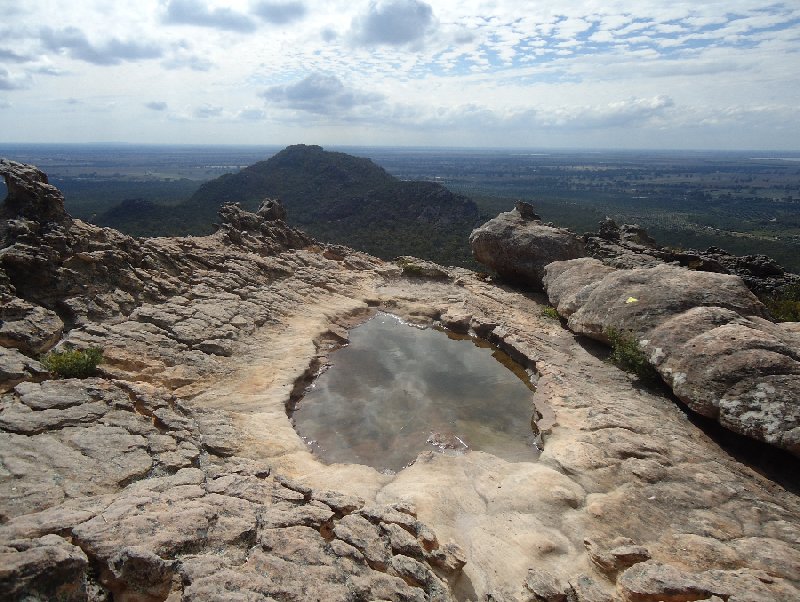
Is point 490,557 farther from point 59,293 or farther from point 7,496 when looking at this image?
point 59,293

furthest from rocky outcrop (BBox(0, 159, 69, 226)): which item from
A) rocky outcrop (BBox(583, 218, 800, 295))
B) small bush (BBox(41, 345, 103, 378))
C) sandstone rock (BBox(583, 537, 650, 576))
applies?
rocky outcrop (BBox(583, 218, 800, 295))

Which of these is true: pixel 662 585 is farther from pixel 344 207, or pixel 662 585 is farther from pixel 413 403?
pixel 344 207

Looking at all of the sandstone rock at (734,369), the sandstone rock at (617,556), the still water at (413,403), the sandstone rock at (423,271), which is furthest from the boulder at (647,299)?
the sandstone rock at (423,271)

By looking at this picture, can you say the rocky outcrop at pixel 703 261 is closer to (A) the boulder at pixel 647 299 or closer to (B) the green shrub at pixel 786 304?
(B) the green shrub at pixel 786 304

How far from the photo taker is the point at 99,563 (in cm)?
616

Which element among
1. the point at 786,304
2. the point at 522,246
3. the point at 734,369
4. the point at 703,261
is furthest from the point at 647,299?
the point at 703,261

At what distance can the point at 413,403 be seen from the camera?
14.7 metres

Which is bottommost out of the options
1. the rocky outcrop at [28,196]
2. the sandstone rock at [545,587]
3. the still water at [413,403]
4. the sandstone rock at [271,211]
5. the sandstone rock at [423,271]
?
the still water at [413,403]

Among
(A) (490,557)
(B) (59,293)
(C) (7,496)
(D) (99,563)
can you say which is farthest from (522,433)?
(B) (59,293)

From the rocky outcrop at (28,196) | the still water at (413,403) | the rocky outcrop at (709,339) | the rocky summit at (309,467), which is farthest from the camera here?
the rocky outcrop at (28,196)

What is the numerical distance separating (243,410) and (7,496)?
589 centimetres

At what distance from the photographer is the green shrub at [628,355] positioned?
14711 mm

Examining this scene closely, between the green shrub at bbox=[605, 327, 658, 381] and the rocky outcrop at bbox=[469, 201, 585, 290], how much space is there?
953 centimetres

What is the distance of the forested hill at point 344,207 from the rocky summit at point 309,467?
40.5 meters
